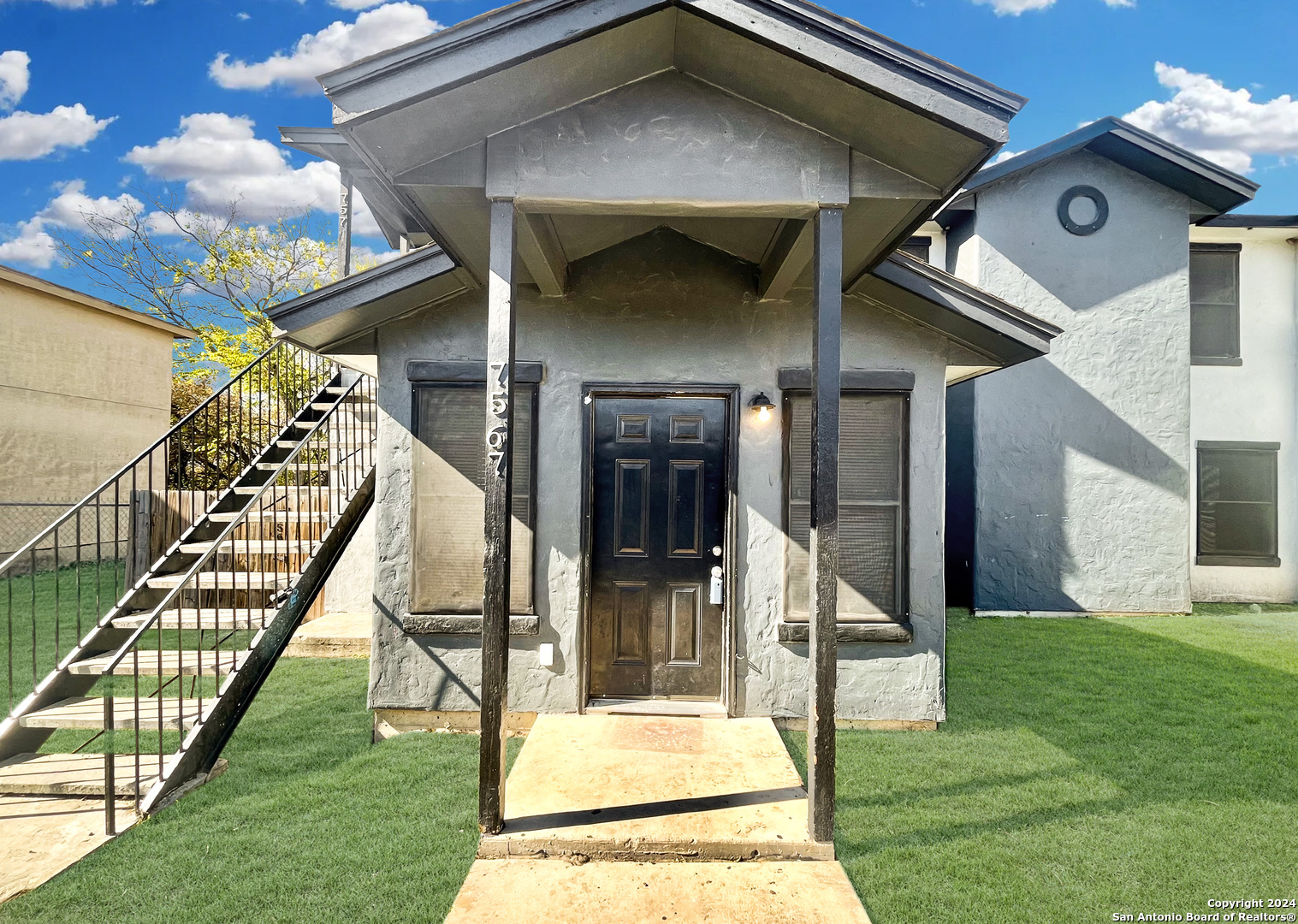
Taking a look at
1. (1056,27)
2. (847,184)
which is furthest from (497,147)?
(1056,27)

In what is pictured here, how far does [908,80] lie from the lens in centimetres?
271

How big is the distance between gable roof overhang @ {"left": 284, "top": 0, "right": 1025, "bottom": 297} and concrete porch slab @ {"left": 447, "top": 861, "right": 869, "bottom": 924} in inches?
117

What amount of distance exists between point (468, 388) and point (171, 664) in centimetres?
253

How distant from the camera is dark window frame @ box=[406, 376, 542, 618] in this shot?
445cm

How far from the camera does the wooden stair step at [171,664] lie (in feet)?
12.5

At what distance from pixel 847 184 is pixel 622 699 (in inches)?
140

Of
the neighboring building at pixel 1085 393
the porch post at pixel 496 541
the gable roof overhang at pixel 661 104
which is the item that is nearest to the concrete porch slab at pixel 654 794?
the porch post at pixel 496 541

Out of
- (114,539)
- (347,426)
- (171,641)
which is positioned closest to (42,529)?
(114,539)

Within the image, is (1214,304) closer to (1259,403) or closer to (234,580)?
(1259,403)

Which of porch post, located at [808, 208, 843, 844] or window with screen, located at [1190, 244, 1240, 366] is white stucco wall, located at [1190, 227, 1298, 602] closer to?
window with screen, located at [1190, 244, 1240, 366]

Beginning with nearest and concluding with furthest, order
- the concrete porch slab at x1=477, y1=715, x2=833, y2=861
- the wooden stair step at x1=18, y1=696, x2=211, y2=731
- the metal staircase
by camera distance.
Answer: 1. the concrete porch slab at x1=477, y1=715, x2=833, y2=861
2. the metal staircase
3. the wooden stair step at x1=18, y1=696, x2=211, y2=731

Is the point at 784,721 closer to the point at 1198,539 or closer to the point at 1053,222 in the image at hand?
the point at 1053,222

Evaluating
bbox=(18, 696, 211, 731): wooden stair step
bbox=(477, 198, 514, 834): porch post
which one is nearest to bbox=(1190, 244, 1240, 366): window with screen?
bbox=(477, 198, 514, 834): porch post

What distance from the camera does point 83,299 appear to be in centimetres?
1171
